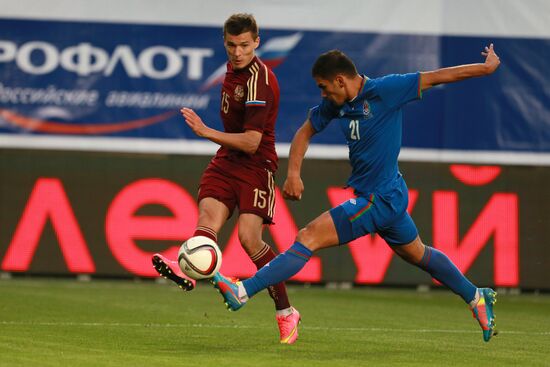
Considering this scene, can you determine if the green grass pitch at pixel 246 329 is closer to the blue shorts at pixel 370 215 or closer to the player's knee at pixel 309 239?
the player's knee at pixel 309 239

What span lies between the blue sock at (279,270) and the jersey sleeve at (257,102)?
930 mm

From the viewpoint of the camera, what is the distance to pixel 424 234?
1559 cm

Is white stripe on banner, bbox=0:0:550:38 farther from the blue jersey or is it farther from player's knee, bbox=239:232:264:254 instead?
the blue jersey

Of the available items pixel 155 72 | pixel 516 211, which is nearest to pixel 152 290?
pixel 155 72

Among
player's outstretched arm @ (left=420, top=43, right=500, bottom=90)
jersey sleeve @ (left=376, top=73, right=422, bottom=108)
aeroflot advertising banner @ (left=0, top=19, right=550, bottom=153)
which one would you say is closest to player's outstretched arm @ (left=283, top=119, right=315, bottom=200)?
jersey sleeve @ (left=376, top=73, right=422, bottom=108)

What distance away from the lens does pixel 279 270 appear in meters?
8.33

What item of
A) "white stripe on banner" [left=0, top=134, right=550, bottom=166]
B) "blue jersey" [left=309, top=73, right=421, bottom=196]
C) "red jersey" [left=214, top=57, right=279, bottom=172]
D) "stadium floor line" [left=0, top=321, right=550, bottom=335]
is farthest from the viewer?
"white stripe on banner" [left=0, top=134, right=550, bottom=166]

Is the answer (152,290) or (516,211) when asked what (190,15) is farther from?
(516,211)

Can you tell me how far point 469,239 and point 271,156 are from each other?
6811 millimetres

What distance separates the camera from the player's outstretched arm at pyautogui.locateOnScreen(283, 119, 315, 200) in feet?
28.2

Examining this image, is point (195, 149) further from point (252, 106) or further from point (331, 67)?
point (331, 67)

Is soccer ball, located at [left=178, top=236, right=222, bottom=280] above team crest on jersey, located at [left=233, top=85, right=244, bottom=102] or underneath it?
underneath

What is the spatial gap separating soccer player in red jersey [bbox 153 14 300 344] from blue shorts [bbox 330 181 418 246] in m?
0.75

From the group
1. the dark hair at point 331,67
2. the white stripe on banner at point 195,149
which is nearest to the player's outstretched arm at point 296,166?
the dark hair at point 331,67
